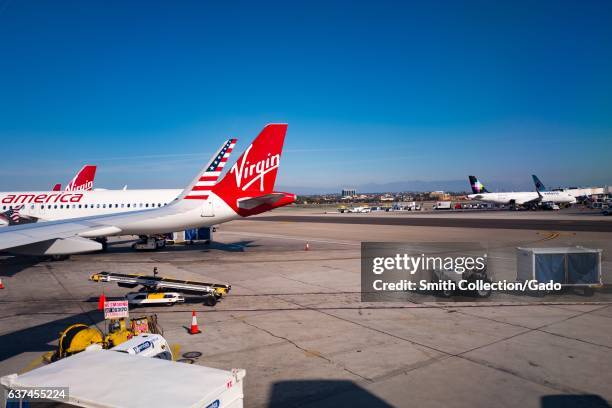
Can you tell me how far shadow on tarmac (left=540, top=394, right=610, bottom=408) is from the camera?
24.6ft

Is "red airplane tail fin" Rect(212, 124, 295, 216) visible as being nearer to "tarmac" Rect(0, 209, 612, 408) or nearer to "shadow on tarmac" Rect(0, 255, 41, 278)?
"tarmac" Rect(0, 209, 612, 408)

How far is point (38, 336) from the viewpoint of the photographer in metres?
11.7

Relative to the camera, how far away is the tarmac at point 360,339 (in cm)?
817

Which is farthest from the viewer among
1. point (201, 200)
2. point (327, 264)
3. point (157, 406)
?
point (201, 200)

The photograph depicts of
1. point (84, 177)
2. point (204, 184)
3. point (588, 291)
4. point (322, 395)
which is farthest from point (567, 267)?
point (84, 177)

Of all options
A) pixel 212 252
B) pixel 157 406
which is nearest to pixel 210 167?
pixel 212 252

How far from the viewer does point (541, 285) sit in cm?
1642

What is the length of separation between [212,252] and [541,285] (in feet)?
71.0

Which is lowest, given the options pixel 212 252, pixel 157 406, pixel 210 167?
pixel 212 252

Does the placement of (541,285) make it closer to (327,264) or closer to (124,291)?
(327,264)

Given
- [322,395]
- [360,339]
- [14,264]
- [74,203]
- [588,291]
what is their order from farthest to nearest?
[74,203], [14,264], [588,291], [360,339], [322,395]

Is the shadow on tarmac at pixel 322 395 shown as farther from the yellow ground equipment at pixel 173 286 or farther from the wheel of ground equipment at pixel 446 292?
the wheel of ground equipment at pixel 446 292

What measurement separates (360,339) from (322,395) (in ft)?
11.2

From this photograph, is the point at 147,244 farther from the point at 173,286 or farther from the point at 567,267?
the point at 567,267
